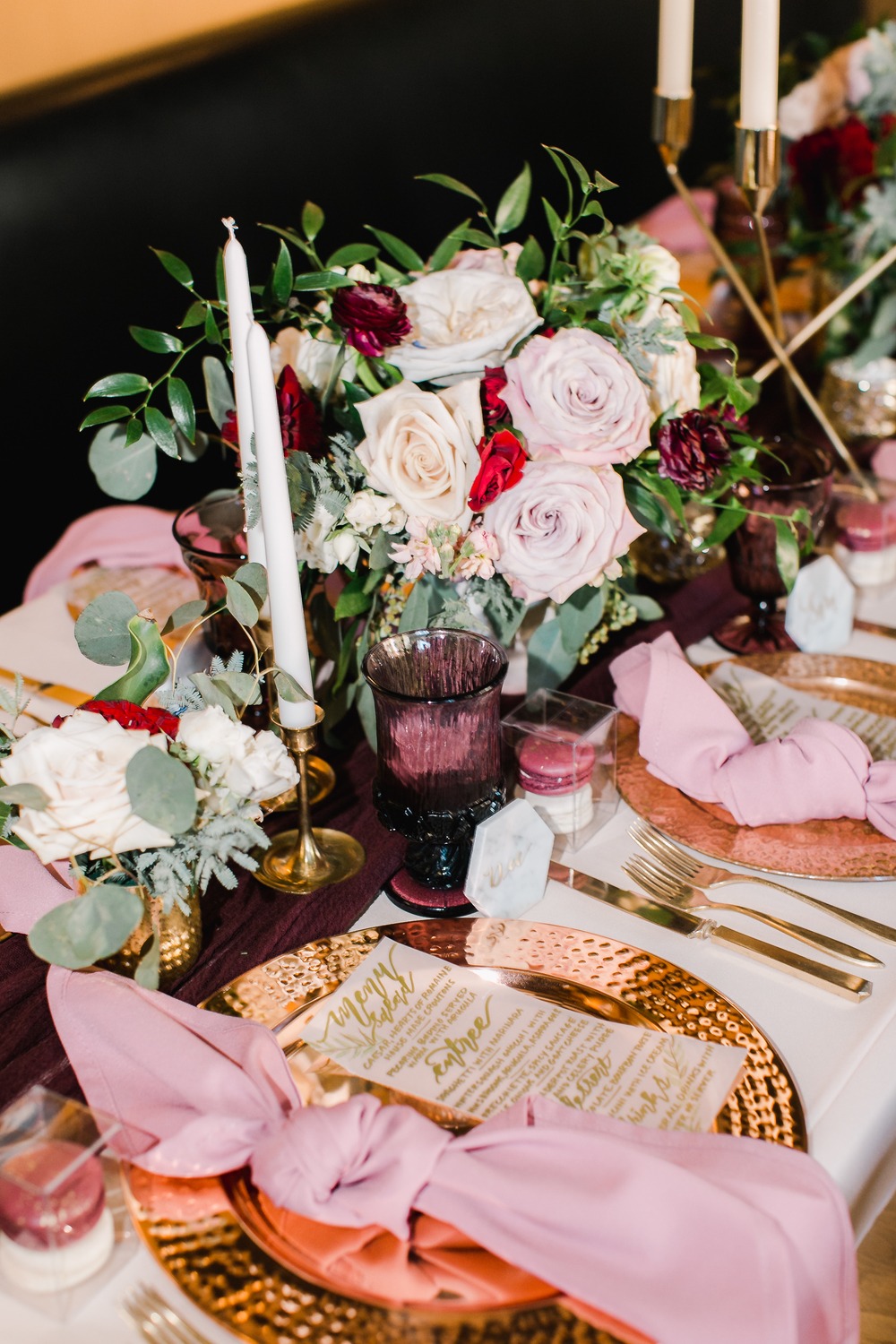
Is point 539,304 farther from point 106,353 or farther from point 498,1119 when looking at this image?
point 106,353

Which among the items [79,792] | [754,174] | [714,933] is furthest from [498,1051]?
[754,174]

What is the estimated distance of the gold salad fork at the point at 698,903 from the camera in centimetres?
81

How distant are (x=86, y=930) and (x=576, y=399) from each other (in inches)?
19.3

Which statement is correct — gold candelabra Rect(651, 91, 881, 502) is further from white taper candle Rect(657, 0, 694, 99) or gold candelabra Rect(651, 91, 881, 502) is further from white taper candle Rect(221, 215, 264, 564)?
white taper candle Rect(221, 215, 264, 564)

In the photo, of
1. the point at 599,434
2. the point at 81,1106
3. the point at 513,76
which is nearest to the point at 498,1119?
the point at 81,1106

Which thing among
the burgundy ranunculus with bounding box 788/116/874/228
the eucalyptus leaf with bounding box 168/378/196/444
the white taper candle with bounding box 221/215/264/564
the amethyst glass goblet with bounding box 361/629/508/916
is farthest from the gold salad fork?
the burgundy ranunculus with bounding box 788/116/874/228

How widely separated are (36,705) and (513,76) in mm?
1547

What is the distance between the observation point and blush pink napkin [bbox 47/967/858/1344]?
575 millimetres

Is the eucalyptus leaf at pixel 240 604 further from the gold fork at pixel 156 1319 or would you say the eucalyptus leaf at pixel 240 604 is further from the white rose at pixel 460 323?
the gold fork at pixel 156 1319

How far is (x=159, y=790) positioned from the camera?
67 cm

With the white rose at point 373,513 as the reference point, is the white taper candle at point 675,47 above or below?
above

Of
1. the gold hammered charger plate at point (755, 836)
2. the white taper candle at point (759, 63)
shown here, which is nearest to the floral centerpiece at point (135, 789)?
the gold hammered charger plate at point (755, 836)

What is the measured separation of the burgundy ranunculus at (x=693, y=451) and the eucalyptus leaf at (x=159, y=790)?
48 cm

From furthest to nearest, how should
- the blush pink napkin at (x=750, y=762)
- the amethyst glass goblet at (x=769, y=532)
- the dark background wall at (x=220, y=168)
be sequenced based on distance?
the dark background wall at (x=220, y=168), the amethyst glass goblet at (x=769, y=532), the blush pink napkin at (x=750, y=762)
